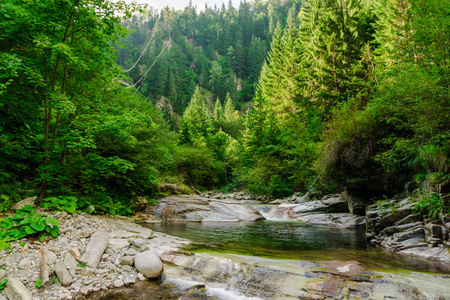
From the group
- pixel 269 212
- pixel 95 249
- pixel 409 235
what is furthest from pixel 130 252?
pixel 269 212

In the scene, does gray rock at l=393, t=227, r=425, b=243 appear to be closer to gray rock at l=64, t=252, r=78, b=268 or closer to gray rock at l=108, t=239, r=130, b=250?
gray rock at l=108, t=239, r=130, b=250

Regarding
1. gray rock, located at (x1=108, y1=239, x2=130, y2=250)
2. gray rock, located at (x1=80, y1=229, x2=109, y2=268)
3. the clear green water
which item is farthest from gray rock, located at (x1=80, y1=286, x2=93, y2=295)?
the clear green water

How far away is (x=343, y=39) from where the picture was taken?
A: 67.5 feet

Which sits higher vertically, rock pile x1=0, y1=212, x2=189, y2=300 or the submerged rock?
rock pile x1=0, y1=212, x2=189, y2=300

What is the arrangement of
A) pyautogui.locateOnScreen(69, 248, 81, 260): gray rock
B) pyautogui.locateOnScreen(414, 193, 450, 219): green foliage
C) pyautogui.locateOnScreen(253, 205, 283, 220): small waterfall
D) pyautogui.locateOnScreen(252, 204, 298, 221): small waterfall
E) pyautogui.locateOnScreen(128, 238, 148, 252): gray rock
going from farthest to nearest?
pyautogui.locateOnScreen(253, 205, 283, 220): small waterfall
pyautogui.locateOnScreen(252, 204, 298, 221): small waterfall
pyautogui.locateOnScreen(414, 193, 450, 219): green foliage
pyautogui.locateOnScreen(128, 238, 148, 252): gray rock
pyautogui.locateOnScreen(69, 248, 81, 260): gray rock

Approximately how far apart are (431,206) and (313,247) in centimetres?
350

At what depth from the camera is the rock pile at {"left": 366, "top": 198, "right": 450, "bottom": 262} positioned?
6.04 metres

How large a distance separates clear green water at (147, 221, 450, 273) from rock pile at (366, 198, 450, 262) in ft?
1.71

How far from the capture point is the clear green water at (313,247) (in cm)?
538

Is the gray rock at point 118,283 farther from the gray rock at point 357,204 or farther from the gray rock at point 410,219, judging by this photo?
the gray rock at point 357,204

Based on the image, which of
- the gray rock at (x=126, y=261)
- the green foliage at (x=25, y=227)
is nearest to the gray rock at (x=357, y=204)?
the gray rock at (x=126, y=261)

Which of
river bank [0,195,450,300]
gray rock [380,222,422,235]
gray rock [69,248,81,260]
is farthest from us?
gray rock [380,222,422,235]

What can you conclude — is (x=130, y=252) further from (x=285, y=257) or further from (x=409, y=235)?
(x=409, y=235)

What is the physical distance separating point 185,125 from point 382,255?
27.1 meters
